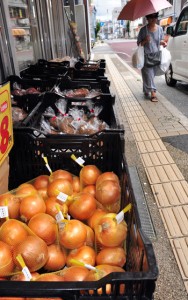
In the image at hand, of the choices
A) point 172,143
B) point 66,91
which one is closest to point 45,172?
point 66,91

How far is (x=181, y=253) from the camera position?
81.4 inches

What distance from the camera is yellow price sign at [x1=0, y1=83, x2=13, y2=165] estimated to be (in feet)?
4.75

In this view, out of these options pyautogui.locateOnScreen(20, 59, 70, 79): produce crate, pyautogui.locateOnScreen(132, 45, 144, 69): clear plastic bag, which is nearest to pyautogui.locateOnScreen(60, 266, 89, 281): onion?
pyautogui.locateOnScreen(20, 59, 70, 79): produce crate

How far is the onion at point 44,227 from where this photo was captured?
1.26 m

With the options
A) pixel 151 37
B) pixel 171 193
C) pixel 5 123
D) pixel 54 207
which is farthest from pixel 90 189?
pixel 151 37

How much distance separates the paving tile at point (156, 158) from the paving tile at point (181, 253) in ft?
4.42

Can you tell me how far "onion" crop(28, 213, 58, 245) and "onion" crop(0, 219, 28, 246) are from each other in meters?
0.05

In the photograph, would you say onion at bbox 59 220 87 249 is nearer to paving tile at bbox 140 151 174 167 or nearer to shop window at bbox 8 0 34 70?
paving tile at bbox 140 151 174 167

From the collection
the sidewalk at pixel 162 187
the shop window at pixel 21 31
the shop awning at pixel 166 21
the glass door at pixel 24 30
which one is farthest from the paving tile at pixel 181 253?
the shop awning at pixel 166 21

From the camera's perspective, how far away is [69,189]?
1.62 metres

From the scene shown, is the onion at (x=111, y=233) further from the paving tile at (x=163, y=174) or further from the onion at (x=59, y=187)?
the paving tile at (x=163, y=174)

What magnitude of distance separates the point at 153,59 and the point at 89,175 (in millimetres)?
5021

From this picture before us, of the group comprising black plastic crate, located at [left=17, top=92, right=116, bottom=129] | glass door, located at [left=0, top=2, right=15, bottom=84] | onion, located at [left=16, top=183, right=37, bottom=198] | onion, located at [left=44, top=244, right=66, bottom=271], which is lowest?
onion, located at [left=44, top=244, right=66, bottom=271]

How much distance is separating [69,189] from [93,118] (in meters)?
1.10
